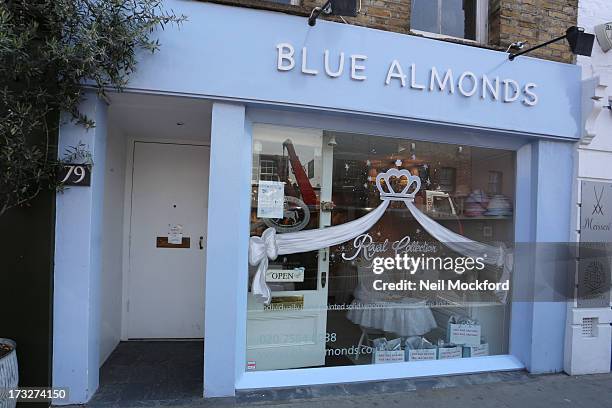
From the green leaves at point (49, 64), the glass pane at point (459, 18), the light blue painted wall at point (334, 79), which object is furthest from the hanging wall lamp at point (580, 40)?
the green leaves at point (49, 64)

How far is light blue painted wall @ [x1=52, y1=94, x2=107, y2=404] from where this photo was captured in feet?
11.7

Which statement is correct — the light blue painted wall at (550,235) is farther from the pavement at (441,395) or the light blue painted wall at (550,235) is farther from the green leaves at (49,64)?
→ the green leaves at (49,64)

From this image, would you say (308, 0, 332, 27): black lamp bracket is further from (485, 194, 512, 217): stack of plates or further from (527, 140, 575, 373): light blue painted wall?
(485, 194, 512, 217): stack of plates

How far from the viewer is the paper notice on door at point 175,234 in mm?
5383

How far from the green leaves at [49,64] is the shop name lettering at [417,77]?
3.78 ft

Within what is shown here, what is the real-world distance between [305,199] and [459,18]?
10.4 ft

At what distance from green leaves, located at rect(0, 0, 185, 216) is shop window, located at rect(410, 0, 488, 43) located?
9.83 feet

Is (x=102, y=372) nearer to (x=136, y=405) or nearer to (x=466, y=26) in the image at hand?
(x=136, y=405)

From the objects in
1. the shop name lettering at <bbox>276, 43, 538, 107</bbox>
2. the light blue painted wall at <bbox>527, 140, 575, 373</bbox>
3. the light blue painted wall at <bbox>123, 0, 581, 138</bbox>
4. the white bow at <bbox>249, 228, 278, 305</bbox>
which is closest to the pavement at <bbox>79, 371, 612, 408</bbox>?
the light blue painted wall at <bbox>527, 140, 575, 373</bbox>

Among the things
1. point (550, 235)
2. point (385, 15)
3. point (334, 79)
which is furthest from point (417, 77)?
point (550, 235)

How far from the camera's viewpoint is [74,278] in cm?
358

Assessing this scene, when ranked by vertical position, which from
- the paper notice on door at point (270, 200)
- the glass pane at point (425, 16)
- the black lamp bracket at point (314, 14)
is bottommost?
the paper notice on door at point (270, 200)

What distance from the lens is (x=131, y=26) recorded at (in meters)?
3.35

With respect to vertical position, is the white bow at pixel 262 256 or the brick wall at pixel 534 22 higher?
the brick wall at pixel 534 22
